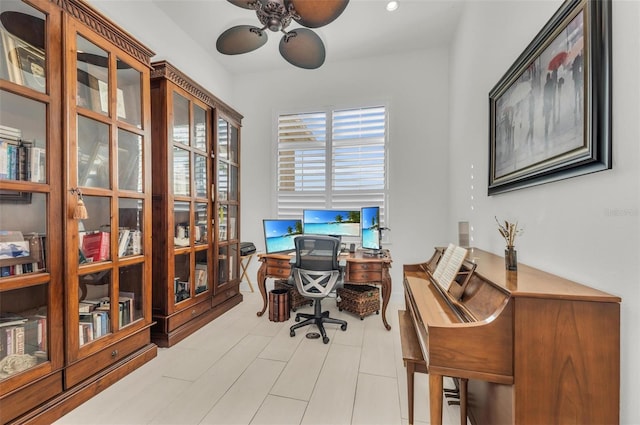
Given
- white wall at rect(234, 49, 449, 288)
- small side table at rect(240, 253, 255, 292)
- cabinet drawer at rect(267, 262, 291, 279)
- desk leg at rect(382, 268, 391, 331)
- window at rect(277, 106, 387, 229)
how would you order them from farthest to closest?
small side table at rect(240, 253, 255, 292) < window at rect(277, 106, 387, 229) < white wall at rect(234, 49, 449, 288) < cabinet drawer at rect(267, 262, 291, 279) < desk leg at rect(382, 268, 391, 331)

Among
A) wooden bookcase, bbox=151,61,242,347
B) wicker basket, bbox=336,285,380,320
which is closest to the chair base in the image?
wicker basket, bbox=336,285,380,320

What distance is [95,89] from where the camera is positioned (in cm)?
191

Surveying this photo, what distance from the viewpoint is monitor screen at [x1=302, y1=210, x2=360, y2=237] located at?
10.6 ft

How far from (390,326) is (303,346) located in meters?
0.95

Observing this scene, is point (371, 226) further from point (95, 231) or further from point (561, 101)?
point (95, 231)

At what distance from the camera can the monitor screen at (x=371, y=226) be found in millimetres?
3133

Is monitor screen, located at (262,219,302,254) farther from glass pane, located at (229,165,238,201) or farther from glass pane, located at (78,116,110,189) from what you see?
glass pane, located at (78,116,110,189)

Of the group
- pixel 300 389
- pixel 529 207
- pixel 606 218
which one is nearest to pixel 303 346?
A: pixel 300 389

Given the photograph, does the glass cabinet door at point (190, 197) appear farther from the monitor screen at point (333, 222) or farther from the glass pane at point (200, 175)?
the monitor screen at point (333, 222)

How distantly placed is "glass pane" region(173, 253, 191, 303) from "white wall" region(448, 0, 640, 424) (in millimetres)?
2712

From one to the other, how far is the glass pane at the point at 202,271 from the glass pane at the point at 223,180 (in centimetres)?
67

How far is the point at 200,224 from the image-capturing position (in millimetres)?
2975

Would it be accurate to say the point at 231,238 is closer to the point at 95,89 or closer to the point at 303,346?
the point at 303,346

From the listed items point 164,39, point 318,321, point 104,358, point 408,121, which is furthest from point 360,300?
point 164,39
